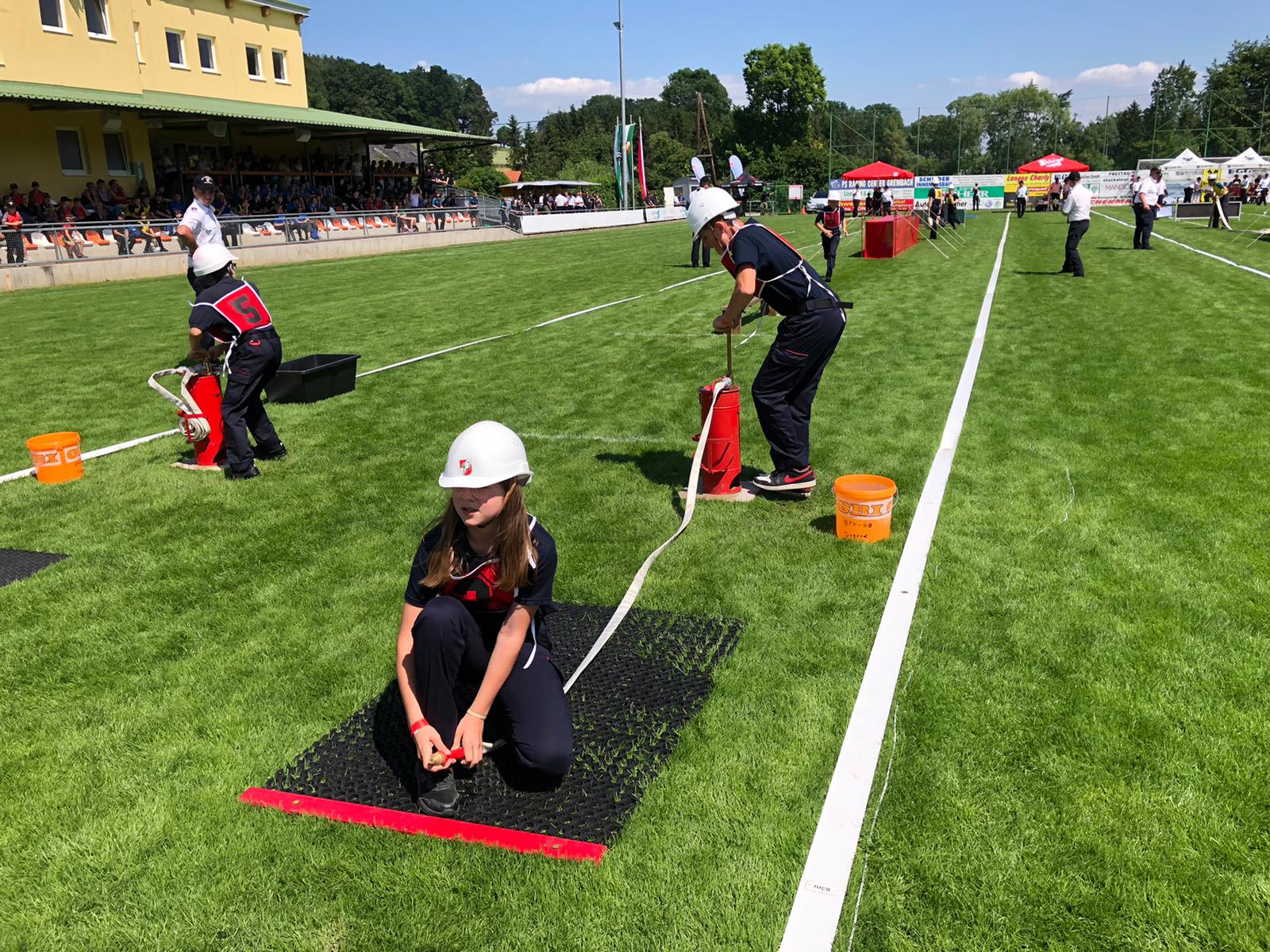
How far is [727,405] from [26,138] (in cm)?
3241

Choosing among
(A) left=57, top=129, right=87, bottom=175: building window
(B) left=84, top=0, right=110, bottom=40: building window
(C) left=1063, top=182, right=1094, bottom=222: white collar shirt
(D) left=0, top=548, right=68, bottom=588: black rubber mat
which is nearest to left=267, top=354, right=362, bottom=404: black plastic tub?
(D) left=0, top=548, right=68, bottom=588: black rubber mat

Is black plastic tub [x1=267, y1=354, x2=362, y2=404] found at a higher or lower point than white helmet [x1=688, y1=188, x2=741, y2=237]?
lower

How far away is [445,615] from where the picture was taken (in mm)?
3244

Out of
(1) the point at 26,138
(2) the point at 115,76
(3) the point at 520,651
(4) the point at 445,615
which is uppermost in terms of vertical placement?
(2) the point at 115,76

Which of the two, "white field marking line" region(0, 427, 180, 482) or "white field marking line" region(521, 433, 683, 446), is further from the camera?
"white field marking line" region(521, 433, 683, 446)

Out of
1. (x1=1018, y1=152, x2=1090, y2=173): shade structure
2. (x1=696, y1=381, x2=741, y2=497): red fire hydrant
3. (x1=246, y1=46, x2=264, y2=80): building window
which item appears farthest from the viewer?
(x1=1018, y1=152, x2=1090, y2=173): shade structure

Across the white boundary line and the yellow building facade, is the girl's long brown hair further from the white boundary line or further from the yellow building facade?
the yellow building facade

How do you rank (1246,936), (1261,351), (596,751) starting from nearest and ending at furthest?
(1246,936)
(596,751)
(1261,351)

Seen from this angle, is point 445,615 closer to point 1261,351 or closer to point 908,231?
point 1261,351

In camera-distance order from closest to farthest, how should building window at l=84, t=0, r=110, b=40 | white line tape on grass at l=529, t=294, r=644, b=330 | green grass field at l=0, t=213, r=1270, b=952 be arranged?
green grass field at l=0, t=213, r=1270, b=952 < white line tape on grass at l=529, t=294, r=644, b=330 < building window at l=84, t=0, r=110, b=40

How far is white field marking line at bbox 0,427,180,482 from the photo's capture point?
7.64m

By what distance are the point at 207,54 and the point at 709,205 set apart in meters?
42.7

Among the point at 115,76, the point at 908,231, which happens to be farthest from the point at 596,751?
the point at 115,76

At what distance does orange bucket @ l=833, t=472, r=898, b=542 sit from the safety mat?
4.74 feet
